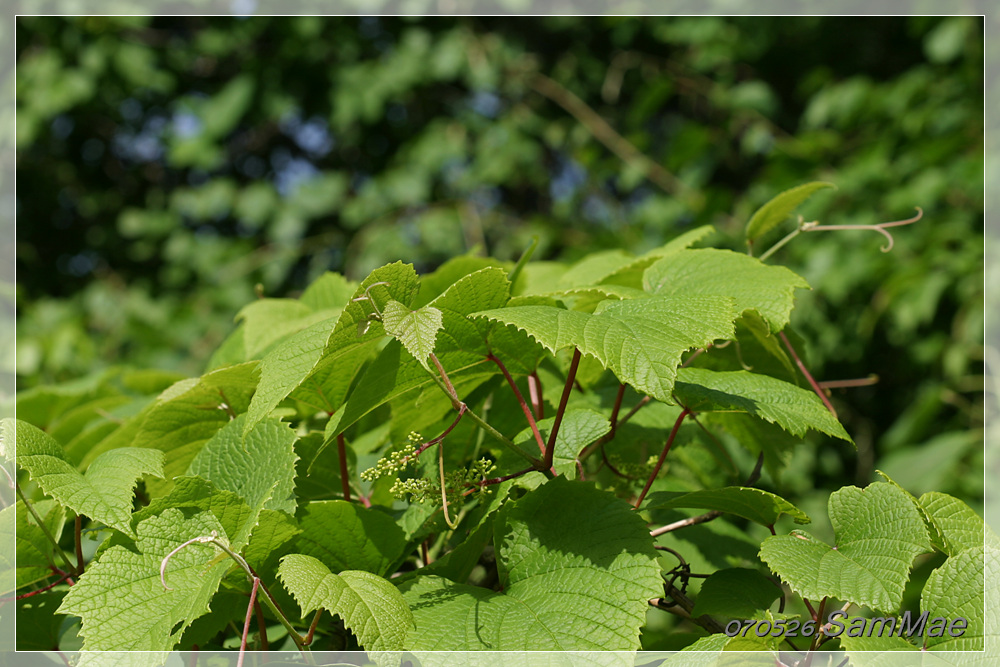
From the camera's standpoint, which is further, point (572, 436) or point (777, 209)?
point (777, 209)

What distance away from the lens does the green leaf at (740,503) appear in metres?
0.37

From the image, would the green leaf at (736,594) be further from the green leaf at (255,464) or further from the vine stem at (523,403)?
the green leaf at (255,464)

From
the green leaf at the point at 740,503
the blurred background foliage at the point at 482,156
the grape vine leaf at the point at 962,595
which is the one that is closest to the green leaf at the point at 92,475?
the green leaf at the point at 740,503

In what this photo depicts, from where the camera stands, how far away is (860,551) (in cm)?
37

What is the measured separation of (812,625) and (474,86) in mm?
2281

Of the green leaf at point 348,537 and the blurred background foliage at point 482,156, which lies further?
the blurred background foliage at point 482,156

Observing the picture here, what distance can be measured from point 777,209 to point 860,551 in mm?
281

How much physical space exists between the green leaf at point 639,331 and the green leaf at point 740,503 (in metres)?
0.06

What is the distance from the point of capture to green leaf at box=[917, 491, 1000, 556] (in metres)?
0.38

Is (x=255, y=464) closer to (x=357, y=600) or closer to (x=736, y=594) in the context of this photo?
(x=357, y=600)

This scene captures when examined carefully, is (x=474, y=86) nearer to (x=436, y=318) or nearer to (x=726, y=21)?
(x=726, y=21)

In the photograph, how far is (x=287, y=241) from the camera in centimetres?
254

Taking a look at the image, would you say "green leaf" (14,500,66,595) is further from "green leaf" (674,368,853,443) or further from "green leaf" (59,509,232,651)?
"green leaf" (674,368,853,443)

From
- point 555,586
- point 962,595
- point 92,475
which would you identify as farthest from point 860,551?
point 92,475
